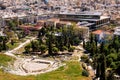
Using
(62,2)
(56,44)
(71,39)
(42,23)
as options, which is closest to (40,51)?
(56,44)

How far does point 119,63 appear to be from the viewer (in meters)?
50.6

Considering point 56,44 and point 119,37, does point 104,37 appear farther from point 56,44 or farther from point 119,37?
point 56,44

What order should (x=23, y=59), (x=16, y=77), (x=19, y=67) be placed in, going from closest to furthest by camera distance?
(x=16, y=77) < (x=19, y=67) < (x=23, y=59)

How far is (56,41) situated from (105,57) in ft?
58.5

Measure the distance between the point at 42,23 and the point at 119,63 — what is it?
4193 centimetres

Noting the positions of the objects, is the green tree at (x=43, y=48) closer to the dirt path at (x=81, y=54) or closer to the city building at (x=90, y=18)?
the dirt path at (x=81, y=54)

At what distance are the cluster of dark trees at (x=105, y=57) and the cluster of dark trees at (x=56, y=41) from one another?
4.64 metres

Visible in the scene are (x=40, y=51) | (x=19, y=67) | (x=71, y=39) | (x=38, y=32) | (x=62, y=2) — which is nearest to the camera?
(x=19, y=67)

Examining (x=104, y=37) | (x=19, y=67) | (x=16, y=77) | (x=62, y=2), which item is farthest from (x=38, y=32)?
(x=62, y=2)

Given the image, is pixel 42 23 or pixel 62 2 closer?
pixel 42 23

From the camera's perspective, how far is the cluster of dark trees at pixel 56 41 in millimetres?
64019

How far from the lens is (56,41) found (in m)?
68.4

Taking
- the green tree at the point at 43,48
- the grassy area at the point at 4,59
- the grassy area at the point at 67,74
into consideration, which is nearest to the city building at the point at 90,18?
the green tree at the point at 43,48

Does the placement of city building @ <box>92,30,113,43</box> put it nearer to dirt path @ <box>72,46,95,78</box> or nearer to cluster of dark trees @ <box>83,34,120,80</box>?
cluster of dark trees @ <box>83,34,120,80</box>
